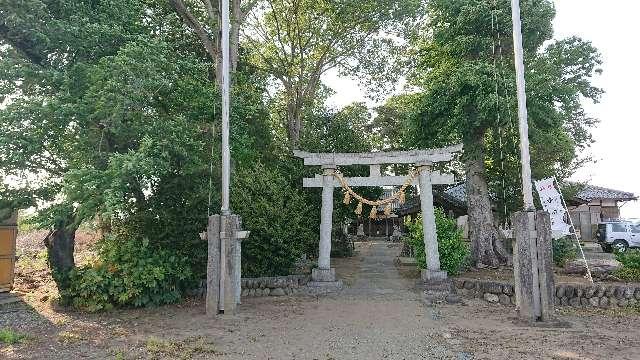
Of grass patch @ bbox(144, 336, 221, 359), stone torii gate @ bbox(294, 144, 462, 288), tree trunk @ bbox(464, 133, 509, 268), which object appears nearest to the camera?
grass patch @ bbox(144, 336, 221, 359)

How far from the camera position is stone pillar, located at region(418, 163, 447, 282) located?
13258 mm

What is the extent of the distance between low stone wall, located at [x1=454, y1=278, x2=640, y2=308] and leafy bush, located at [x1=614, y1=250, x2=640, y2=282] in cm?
110

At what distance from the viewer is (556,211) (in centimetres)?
1189

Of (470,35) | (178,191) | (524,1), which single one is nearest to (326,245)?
(178,191)

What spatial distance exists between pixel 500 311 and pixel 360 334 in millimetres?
4007

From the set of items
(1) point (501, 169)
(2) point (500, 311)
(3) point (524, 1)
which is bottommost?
(2) point (500, 311)

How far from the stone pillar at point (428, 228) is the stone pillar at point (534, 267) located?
4.49 m

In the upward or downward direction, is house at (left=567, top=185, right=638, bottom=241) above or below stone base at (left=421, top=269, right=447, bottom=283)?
above

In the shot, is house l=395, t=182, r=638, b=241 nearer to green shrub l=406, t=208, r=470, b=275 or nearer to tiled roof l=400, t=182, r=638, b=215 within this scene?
tiled roof l=400, t=182, r=638, b=215

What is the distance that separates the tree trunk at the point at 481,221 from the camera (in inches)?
629

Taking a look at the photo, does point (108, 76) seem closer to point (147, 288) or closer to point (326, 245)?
point (147, 288)

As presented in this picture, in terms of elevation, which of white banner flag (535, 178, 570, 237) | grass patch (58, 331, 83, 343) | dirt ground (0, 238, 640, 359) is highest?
white banner flag (535, 178, 570, 237)

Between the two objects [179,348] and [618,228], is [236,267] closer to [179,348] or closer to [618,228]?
[179,348]

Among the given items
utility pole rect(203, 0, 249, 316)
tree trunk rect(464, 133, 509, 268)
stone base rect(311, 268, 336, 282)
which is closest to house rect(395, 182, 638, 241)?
tree trunk rect(464, 133, 509, 268)
